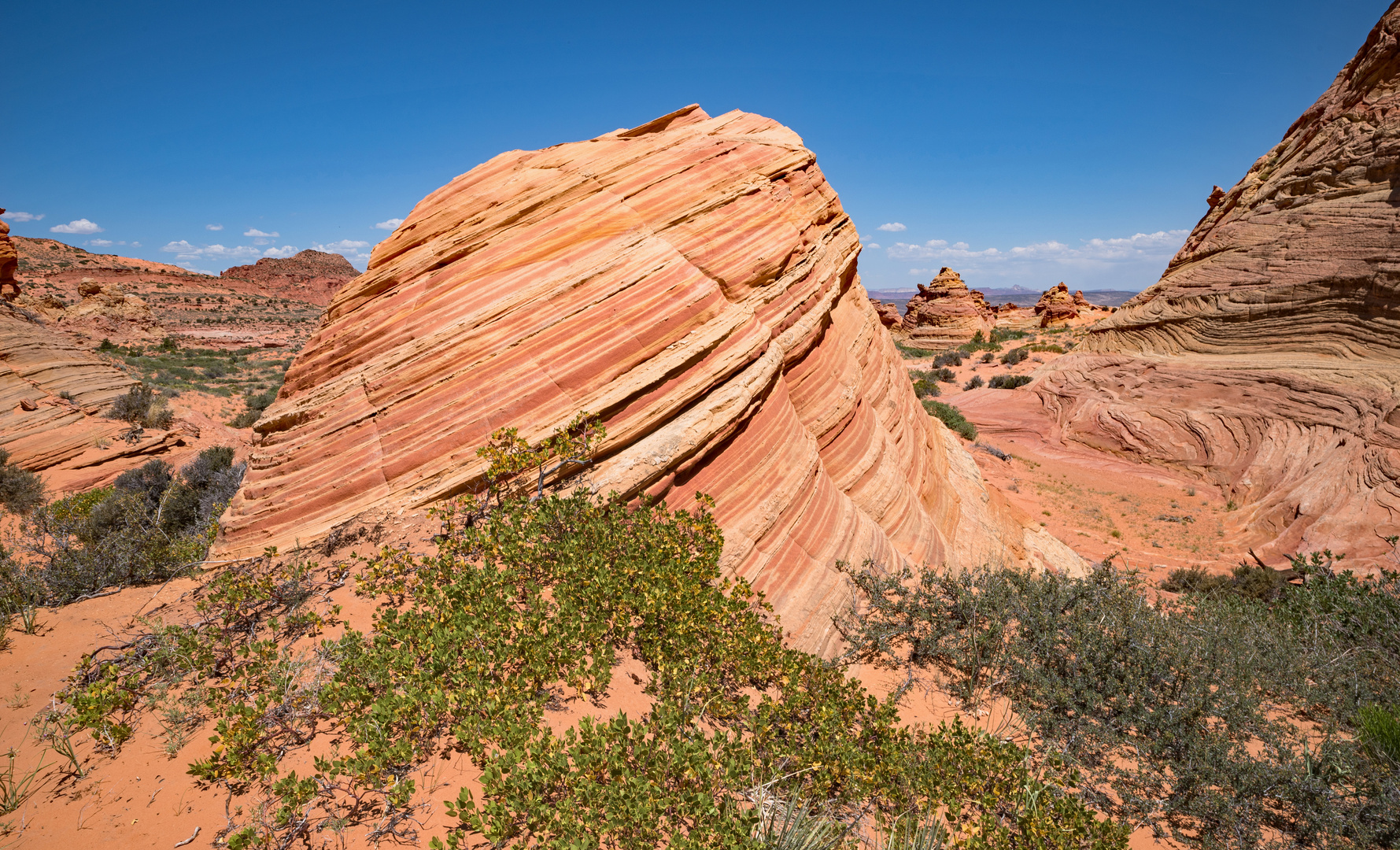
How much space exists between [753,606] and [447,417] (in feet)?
12.7

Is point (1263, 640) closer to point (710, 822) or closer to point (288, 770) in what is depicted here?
point (710, 822)

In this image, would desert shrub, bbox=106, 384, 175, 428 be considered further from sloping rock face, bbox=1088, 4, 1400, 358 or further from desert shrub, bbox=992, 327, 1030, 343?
desert shrub, bbox=992, 327, 1030, 343

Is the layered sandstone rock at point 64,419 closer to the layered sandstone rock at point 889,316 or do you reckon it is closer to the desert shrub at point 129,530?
the desert shrub at point 129,530

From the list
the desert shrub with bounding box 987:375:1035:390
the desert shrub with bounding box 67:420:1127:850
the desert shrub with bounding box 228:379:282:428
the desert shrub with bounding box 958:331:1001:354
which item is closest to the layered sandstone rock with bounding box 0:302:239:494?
the desert shrub with bounding box 228:379:282:428

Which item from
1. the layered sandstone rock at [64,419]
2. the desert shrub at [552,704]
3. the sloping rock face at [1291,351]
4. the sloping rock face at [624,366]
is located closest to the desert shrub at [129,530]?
the sloping rock face at [624,366]

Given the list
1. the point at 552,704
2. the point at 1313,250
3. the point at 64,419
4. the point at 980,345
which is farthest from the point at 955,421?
the point at 64,419

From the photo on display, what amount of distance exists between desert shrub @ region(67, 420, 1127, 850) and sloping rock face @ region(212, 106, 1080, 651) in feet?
2.31

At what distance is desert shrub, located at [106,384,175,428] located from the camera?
15.1 metres

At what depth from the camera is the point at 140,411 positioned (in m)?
15.4

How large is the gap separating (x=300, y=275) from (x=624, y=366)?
11525cm

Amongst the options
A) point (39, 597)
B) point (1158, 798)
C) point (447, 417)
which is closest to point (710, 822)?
point (1158, 798)

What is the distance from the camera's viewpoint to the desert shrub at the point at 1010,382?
28500 millimetres

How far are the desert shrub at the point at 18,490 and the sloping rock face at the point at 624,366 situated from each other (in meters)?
9.20

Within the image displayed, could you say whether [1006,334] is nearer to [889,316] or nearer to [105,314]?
[889,316]
